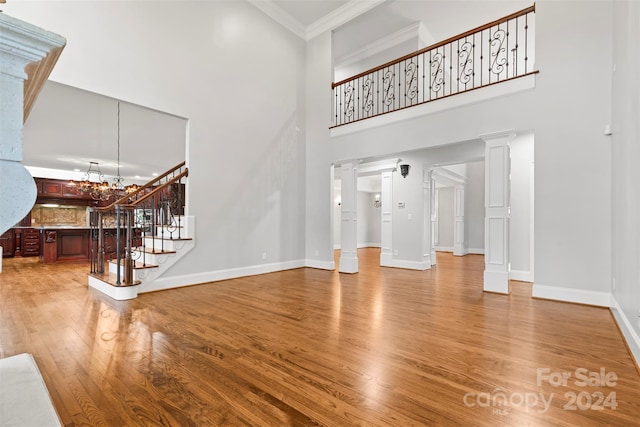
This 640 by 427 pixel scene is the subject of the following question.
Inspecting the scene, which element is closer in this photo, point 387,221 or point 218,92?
point 218,92

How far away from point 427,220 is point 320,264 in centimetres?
258

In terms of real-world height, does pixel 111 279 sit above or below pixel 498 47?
below

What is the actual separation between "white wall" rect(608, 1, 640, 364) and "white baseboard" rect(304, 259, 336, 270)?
429 centimetres

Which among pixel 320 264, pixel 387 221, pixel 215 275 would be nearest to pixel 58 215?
pixel 215 275

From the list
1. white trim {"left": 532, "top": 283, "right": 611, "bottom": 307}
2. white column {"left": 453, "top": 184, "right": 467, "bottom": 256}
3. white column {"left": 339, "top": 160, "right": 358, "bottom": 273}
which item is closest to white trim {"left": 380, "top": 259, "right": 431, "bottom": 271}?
white column {"left": 339, "top": 160, "right": 358, "bottom": 273}

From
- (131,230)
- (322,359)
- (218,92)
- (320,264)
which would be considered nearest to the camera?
(322,359)

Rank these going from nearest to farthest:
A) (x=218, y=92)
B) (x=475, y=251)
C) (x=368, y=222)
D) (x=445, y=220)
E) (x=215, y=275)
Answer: (x=215, y=275) → (x=218, y=92) → (x=475, y=251) → (x=445, y=220) → (x=368, y=222)

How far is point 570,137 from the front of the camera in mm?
3840

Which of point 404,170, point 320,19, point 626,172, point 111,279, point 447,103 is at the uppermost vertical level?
point 320,19

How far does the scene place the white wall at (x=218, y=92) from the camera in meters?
3.79

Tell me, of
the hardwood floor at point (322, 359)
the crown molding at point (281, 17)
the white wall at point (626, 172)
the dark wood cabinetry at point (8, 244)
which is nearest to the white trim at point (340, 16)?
the crown molding at point (281, 17)

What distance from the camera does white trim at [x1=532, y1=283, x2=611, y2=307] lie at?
141 inches

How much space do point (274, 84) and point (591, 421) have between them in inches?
251

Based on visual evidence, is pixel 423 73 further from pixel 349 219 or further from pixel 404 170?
pixel 349 219
